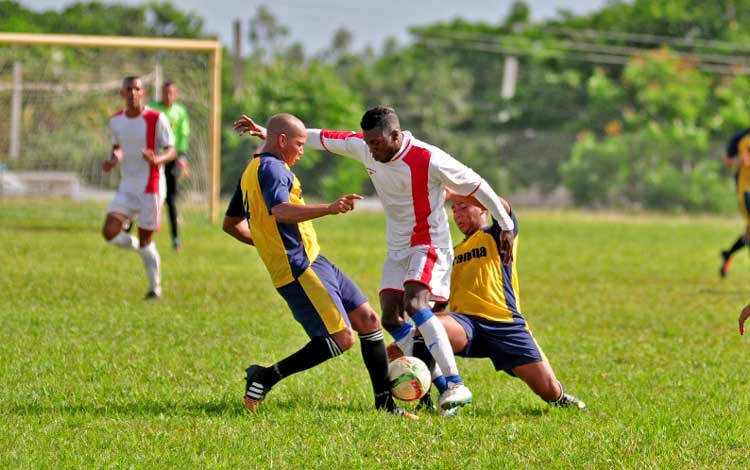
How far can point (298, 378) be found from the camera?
28.0ft

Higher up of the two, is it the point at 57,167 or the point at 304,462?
the point at 304,462

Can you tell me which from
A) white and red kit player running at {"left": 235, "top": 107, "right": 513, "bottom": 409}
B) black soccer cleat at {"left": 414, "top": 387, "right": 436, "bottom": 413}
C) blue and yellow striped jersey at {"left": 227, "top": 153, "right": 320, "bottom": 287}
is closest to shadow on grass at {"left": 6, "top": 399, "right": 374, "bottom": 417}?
black soccer cleat at {"left": 414, "top": 387, "right": 436, "bottom": 413}

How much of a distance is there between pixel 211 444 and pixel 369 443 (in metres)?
0.83

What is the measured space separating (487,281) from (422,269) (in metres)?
0.51

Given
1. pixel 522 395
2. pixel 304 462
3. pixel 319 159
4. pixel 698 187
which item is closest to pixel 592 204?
pixel 698 187

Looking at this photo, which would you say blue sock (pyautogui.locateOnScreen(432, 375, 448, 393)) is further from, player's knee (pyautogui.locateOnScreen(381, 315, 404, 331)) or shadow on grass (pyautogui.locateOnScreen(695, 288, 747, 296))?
shadow on grass (pyautogui.locateOnScreen(695, 288, 747, 296))

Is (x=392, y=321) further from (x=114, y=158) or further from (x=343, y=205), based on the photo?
(x=114, y=158)

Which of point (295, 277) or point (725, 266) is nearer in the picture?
point (295, 277)

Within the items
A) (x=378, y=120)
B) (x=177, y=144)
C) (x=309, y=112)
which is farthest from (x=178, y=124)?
(x=309, y=112)

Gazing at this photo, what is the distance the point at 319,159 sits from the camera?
34625 millimetres

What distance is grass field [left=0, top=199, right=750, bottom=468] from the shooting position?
6336mm

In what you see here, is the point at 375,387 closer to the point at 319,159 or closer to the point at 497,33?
the point at 319,159

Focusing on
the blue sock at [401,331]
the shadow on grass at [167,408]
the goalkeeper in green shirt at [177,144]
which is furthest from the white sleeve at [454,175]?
the goalkeeper in green shirt at [177,144]

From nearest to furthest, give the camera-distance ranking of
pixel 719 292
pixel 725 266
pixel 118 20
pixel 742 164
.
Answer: pixel 719 292 < pixel 742 164 < pixel 725 266 < pixel 118 20
